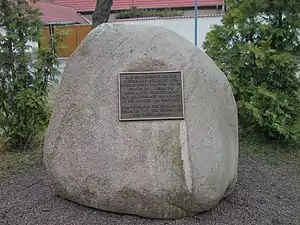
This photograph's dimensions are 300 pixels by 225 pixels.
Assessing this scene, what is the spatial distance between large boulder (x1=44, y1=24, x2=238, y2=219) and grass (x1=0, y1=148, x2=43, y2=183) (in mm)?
1352

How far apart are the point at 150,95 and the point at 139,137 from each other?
1.43ft

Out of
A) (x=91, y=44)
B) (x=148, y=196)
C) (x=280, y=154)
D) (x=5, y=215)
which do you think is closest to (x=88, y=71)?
(x=91, y=44)

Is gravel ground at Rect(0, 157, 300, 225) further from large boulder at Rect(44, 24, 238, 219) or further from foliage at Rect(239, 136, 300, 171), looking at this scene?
foliage at Rect(239, 136, 300, 171)

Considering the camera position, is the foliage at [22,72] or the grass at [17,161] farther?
the foliage at [22,72]

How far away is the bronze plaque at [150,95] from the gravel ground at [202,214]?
0.84 metres

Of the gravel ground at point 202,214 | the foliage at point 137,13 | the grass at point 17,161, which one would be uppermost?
the foliage at point 137,13

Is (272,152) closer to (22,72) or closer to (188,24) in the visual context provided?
(22,72)

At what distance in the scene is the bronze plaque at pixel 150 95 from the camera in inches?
135

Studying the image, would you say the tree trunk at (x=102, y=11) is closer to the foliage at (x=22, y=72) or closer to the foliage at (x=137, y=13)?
the foliage at (x=22, y=72)

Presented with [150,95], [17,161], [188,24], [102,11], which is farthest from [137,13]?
[150,95]

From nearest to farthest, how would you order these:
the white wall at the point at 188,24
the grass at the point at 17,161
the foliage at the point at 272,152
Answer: the grass at the point at 17,161 < the foliage at the point at 272,152 < the white wall at the point at 188,24

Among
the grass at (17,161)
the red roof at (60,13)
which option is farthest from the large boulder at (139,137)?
the red roof at (60,13)

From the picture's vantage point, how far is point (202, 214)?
346cm

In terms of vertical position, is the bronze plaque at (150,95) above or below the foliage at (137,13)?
below
